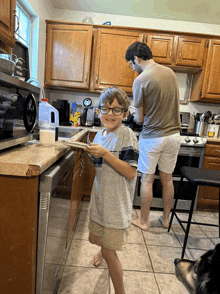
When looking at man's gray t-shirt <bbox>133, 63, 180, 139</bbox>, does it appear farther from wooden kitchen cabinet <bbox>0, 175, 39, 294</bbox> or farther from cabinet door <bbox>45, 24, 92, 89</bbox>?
wooden kitchen cabinet <bbox>0, 175, 39, 294</bbox>

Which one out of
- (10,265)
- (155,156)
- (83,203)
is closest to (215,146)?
(155,156)

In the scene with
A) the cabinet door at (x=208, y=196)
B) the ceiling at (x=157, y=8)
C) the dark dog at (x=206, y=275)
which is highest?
the ceiling at (x=157, y=8)

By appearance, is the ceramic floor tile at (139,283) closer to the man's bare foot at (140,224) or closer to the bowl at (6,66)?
the man's bare foot at (140,224)

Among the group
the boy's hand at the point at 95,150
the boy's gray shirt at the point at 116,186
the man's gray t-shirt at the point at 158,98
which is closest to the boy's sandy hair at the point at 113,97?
the boy's gray shirt at the point at 116,186

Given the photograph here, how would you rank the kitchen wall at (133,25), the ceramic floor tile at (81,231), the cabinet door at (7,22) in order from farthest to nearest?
the kitchen wall at (133,25) → the ceramic floor tile at (81,231) → the cabinet door at (7,22)

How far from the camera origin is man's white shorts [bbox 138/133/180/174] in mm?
1836

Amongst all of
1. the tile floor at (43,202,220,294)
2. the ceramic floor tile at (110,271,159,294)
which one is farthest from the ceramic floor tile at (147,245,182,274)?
the ceramic floor tile at (110,271,159,294)

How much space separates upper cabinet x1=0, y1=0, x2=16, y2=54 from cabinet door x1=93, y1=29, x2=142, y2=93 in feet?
4.43

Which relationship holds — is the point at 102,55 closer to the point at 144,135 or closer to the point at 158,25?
the point at 158,25

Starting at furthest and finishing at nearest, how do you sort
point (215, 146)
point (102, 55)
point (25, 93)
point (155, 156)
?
1. point (102, 55)
2. point (215, 146)
3. point (155, 156)
4. point (25, 93)

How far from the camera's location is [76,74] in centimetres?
259

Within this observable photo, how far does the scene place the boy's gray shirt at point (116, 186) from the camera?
3.14 feet

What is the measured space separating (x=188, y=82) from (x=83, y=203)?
86.0 inches

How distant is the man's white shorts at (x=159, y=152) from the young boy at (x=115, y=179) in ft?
2.97
